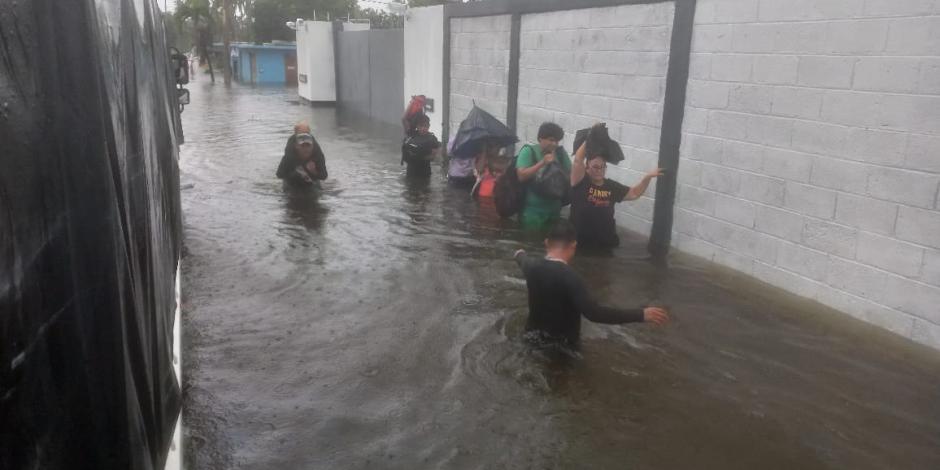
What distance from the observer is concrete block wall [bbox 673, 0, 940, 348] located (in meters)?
5.26

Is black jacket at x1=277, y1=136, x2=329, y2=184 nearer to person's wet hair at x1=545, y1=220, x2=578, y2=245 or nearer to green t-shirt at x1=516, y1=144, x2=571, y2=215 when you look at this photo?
green t-shirt at x1=516, y1=144, x2=571, y2=215

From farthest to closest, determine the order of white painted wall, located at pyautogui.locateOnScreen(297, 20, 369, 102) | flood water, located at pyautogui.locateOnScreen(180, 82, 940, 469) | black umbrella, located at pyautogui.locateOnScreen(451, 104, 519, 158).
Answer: white painted wall, located at pyautogui.locateOnScreen(297, 20, 369, 102) < black umbrella, located at pyautogui.locateOnScreen(451, 104, 519, 158) < flood water, located at pyautogui.locateOnScreen(180, 82, 940, 469)

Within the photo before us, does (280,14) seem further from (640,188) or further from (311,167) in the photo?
(640,188)

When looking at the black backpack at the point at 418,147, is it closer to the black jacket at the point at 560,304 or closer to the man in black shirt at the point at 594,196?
the man in black shirt at the point at 594,196

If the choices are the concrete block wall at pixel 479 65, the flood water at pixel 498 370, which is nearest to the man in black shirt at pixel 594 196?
the flood water at pixel 498 370

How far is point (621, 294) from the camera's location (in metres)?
6.54

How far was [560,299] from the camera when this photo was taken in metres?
4.91

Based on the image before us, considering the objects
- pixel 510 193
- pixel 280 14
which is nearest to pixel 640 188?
pixel 510 193

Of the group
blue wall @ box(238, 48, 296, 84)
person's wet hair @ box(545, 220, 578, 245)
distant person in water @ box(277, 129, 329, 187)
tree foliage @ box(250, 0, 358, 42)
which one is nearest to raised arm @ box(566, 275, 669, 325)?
person's wet hair @ box(545, 220, 578, 245)

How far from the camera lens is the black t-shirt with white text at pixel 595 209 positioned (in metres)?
7.38

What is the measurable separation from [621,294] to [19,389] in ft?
17.9

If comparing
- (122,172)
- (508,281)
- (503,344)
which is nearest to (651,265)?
(508,281)

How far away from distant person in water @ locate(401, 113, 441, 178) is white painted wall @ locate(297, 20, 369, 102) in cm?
1453

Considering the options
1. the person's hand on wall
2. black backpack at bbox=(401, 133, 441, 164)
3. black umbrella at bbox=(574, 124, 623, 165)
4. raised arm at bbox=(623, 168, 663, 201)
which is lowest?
the person's hand on wall
